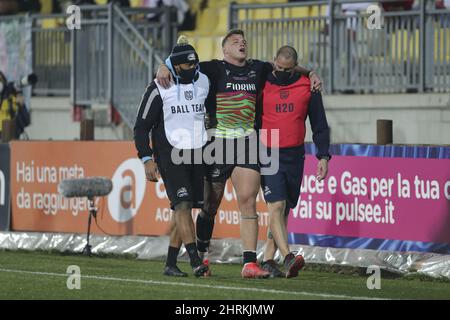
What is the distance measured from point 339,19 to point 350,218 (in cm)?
452

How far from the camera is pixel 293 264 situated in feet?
41.4

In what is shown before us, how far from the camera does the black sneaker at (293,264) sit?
41.4ft

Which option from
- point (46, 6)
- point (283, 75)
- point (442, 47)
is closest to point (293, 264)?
point (283, 75)

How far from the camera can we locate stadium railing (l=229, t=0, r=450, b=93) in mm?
17578

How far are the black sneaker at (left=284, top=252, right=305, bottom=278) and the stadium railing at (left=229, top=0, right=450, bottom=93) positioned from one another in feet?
18.1

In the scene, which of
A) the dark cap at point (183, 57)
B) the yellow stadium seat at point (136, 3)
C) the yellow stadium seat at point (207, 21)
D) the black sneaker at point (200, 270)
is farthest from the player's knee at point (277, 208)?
the yellow stadium seat at point (136, 3)

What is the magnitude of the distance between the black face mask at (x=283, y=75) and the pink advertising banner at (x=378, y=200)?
2.00 m

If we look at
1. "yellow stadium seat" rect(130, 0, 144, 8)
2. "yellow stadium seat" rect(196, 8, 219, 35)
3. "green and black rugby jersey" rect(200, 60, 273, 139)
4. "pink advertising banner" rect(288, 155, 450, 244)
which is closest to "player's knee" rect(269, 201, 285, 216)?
"green and black rugby jersey" rect(200, 60, 273, 139)

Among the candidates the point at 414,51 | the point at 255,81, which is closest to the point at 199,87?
the point at 255,81

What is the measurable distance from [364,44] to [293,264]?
632 cm

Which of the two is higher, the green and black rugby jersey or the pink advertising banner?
the green and black rugby jersey

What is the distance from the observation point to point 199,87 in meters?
12.7

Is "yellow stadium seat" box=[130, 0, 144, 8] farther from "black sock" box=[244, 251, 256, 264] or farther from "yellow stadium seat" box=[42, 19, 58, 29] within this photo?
"black sock" box=[244, 251, 256, 264]
